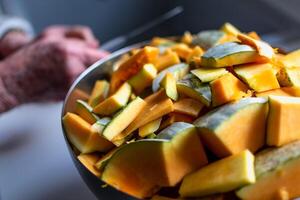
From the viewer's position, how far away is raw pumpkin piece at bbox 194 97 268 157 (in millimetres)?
519

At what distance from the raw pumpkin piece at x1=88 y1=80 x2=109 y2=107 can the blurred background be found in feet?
0.36

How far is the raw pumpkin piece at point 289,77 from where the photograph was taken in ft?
1.94

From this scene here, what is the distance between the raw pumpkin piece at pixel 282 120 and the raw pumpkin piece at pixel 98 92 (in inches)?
11.2

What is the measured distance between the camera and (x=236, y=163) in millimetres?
499

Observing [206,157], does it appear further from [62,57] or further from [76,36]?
[76,36]

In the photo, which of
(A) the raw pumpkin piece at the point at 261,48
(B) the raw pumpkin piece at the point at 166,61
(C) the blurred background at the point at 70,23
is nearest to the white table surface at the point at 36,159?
(C) the blurred background at the point at 70,23

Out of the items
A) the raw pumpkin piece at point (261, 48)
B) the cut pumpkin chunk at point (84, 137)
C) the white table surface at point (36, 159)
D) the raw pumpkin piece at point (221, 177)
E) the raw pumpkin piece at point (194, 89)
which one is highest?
the raw pumpkin piece at point (261, 48)

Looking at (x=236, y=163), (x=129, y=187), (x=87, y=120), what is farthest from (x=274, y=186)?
(x=87, y=120)

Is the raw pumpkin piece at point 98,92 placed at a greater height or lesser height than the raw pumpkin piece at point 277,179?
greater

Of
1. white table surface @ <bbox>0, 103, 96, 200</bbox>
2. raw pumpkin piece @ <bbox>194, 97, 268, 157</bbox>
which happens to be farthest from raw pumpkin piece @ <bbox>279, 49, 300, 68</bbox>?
white table surface @ <bbox>0, 103, 96, 200</bbox>

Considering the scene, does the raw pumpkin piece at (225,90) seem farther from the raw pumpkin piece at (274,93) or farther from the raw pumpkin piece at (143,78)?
the raw pumpkin piece at (143,78)

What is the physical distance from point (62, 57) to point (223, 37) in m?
0.30

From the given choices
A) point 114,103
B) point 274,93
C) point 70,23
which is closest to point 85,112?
point 114,103

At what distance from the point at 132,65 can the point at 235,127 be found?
245 millimetres
